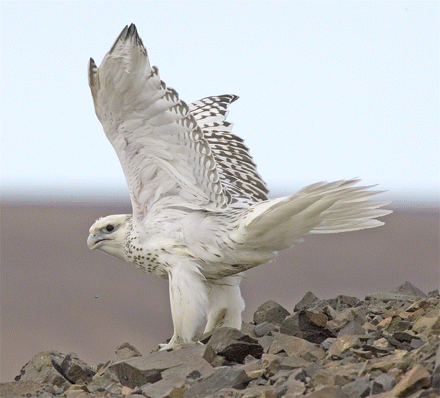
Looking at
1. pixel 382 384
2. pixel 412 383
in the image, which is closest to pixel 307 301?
pixel 382 384

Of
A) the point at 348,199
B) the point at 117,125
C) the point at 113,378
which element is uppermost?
the point at 117,125

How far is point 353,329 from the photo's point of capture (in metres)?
5.57

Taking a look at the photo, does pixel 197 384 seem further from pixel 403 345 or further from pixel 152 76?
pixel 152 76

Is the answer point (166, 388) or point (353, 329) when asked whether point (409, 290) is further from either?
point (166, 388)

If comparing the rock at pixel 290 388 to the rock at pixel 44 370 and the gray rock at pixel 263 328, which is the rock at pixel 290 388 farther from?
the rock at pixel 44 370

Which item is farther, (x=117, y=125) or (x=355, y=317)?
(x=355, y=317)

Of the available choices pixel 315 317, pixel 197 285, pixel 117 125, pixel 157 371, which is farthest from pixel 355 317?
pixel 117 125

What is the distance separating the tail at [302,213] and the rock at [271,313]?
3.23 ft

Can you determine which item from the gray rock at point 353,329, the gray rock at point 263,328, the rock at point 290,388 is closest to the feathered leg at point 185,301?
the gray rock at point 263,328

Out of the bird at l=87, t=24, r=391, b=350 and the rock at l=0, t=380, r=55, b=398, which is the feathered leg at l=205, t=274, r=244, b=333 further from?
the rock at l=0, t=380, r=55, b=398

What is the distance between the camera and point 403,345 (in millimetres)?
5070

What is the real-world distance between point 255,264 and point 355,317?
1.06 meters

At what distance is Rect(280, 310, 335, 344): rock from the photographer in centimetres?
588

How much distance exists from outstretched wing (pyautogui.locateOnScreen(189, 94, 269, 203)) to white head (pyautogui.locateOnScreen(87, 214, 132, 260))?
36.6 inches
